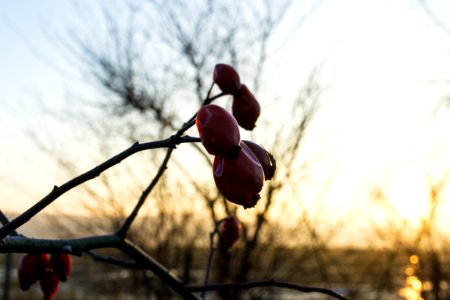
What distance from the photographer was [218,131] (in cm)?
75

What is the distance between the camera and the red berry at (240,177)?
745mm

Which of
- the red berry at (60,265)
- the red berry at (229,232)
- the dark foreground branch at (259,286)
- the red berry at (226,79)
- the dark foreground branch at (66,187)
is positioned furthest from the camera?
the red berry at (229,232)

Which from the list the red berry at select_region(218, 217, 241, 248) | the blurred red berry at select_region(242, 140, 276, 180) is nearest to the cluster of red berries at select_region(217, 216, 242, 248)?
the red berry at select_region(218, 217, 241, 248)

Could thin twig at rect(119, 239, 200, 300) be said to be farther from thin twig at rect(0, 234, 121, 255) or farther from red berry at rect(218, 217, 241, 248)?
red berry at rect(218, 217, 241, 248)

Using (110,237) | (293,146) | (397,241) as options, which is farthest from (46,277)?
(397,241)

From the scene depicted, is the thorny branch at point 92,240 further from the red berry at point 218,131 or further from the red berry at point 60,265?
the red berry at point 60,265

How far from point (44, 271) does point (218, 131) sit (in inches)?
28.8

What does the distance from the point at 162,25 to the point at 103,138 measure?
1229mm

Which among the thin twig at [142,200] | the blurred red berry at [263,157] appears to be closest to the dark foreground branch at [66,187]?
the blurred red berry at [263,157]

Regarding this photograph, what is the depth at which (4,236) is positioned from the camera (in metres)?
0.74

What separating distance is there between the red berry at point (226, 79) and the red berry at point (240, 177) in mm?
424

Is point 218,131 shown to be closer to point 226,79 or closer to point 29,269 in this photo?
point 226,79

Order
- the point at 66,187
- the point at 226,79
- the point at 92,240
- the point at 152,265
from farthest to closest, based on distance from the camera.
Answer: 1. the point at 226,79
2. the point at 152,265
3. the point at 92,240
4. the point at 66,187

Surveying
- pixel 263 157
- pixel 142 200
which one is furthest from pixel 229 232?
pixel 263 157
